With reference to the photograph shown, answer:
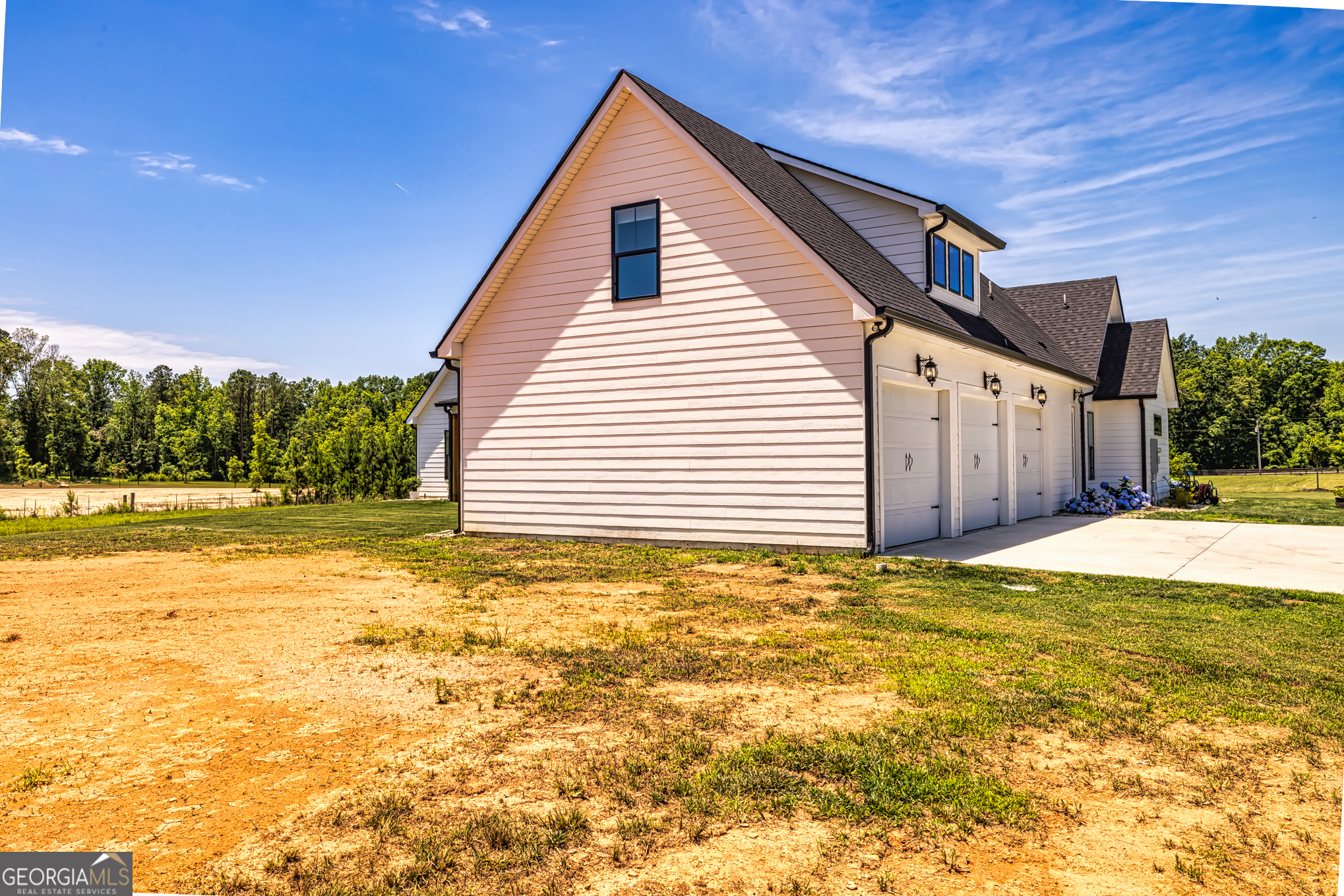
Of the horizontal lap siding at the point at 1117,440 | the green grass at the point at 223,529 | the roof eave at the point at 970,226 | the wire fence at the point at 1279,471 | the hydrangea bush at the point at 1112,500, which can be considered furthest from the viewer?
the wire fence at the point at 1279,471

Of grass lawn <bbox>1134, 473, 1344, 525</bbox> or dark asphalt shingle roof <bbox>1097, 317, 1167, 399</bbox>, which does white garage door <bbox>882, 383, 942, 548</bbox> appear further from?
dark asphalt shingle roof <bbox>1097, 317, 1167, 399</bbox>

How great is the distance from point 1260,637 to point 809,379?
5.96 meters

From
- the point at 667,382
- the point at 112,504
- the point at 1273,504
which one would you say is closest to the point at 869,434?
the point at 667,382

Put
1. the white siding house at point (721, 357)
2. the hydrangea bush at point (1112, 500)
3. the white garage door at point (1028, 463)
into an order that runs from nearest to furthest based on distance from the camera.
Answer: the white siding house at point (721, 357)
the white garage door at point (1028, 463)
the hydrangea bush at point (1112, 500)

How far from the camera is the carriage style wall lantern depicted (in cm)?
1141

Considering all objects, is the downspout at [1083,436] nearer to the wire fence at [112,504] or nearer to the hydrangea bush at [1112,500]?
the hydrangea bush at [1112,500]

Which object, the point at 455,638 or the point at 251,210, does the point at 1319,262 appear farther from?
the point at 251,210

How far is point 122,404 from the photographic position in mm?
65500

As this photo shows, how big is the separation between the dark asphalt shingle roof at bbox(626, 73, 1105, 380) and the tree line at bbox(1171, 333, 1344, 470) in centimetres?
3927

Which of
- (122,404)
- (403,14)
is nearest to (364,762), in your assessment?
(403,14)

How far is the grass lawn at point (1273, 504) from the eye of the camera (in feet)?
50.1

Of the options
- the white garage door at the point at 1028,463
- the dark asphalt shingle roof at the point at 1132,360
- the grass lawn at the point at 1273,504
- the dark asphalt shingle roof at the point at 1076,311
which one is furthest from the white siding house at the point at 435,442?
the grass lawn at the point at 1273,504

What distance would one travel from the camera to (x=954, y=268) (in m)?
14.2

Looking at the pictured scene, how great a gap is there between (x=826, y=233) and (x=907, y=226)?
2272 millimetres
